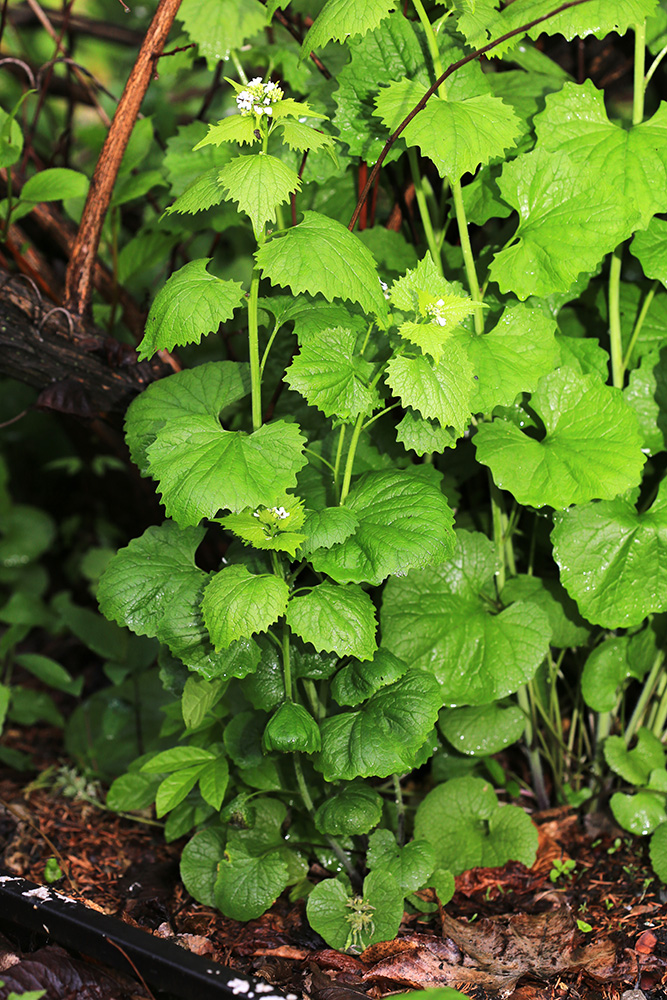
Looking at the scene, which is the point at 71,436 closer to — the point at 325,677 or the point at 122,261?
the point at 122,261

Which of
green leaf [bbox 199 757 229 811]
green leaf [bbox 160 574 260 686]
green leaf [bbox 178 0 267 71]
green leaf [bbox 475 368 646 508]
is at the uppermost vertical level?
green leaf [bbox 178 0 267 71]

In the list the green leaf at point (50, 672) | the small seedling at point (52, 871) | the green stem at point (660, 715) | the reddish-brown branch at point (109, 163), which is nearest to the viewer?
the reddish-brown branch at point (109, 163)

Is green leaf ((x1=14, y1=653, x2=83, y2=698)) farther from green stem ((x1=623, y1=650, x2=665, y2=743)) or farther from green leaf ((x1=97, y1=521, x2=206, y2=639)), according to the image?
green stem ((x1=623, y1=650, x2=665, y2=743))

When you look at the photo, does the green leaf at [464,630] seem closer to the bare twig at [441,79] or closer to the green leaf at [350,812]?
the green leaf at [350,812]

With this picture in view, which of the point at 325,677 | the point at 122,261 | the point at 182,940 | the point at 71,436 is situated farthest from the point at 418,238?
the point at 182,940

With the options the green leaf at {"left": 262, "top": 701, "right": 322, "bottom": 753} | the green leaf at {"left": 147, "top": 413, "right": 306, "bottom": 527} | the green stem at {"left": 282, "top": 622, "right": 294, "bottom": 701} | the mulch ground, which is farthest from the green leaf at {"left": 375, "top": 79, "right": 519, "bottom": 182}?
the mulch ground

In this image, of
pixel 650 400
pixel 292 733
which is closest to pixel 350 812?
pixel 292 733

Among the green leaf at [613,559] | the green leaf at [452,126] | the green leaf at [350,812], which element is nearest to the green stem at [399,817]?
the green leaf at [350,812]
